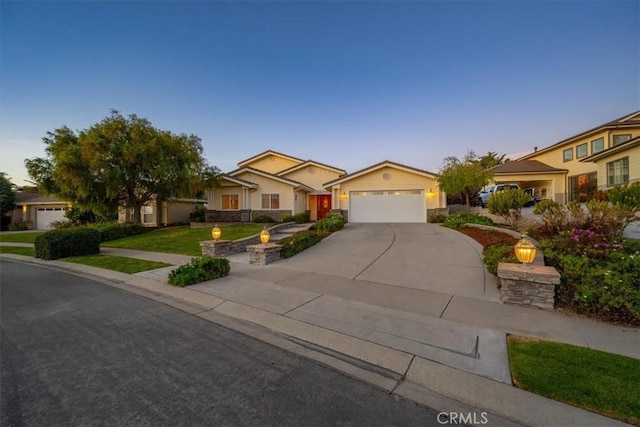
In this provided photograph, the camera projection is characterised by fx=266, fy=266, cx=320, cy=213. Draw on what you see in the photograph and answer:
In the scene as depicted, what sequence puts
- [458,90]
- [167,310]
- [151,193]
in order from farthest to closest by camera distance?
[151,193] → [458,90] → [167,310]

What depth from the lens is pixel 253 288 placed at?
612 cm

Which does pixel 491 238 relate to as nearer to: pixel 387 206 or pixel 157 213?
pixel 387 206

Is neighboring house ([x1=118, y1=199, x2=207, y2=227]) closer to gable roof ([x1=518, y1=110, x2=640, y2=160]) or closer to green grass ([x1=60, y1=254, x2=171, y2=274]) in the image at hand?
green grass ([x1=60, y1=254, x2=171, y2=274])

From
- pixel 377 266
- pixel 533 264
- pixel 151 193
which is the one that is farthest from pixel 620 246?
pixel 151 193

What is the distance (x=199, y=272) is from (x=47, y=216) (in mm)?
32011

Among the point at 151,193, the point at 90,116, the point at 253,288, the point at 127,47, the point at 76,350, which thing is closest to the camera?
the point at 76,350

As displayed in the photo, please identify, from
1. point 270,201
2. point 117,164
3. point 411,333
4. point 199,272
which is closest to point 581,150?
point 270,201

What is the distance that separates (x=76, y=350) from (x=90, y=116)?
1993 cm

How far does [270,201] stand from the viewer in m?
21.5

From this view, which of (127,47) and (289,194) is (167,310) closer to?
(127,47)

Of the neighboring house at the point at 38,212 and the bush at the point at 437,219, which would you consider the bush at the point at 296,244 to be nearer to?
the bush at the point at 437,219

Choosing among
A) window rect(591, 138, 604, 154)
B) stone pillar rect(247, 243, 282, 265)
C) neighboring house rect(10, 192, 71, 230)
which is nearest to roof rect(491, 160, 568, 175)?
window rect(591, 138, 604, 154)

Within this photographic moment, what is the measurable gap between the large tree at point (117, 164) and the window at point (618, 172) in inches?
1107

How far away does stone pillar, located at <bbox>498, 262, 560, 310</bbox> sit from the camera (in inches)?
Result: 183
